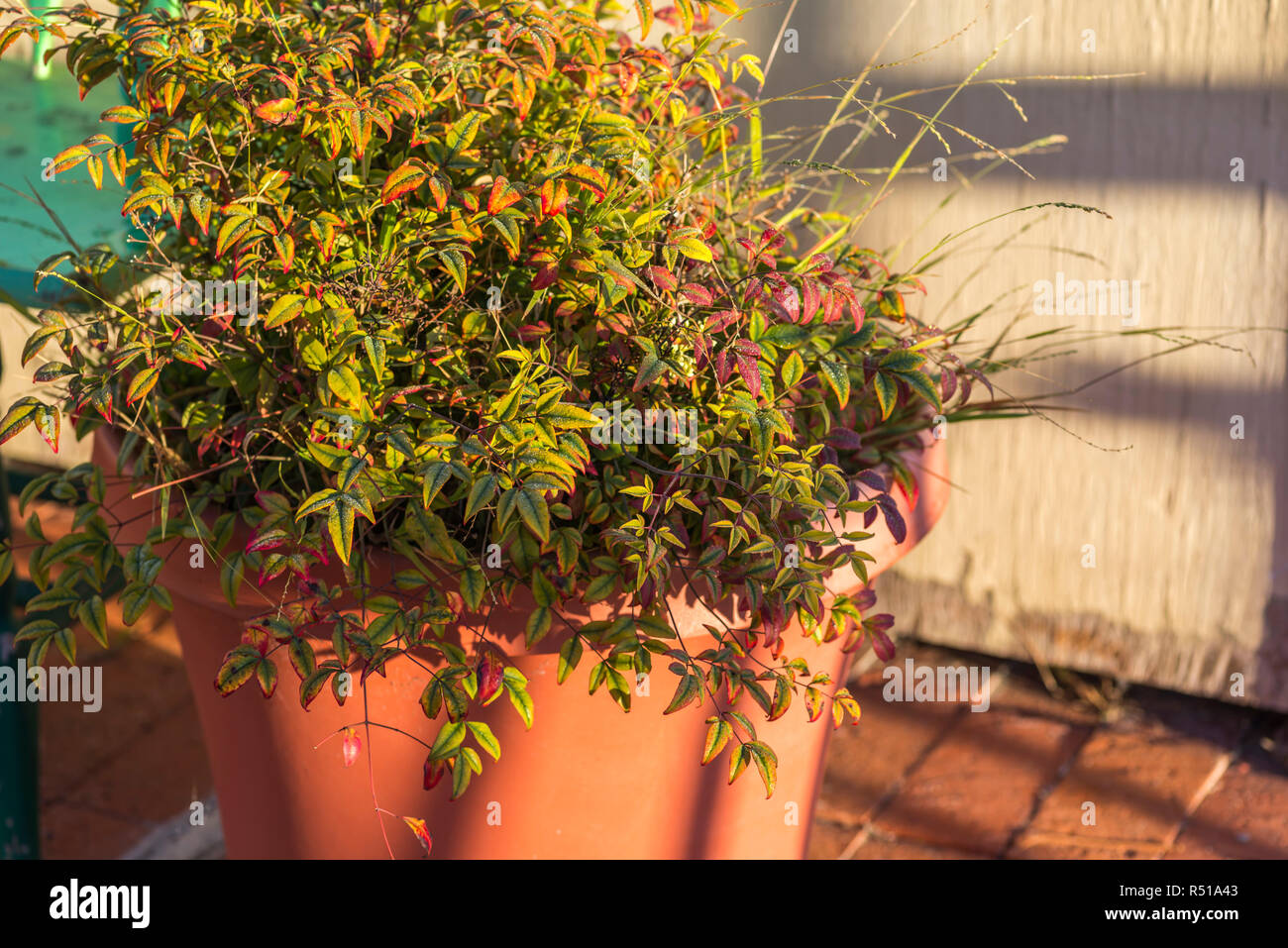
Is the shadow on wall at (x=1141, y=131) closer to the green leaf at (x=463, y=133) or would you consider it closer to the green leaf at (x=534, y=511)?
the green leaf at (x=463, y=133)

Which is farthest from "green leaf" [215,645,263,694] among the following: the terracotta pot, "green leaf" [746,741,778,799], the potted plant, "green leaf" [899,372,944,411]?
"green leaf" [899,372,944,411]

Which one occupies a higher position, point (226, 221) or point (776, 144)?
point (776, 144)

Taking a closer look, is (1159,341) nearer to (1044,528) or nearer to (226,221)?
(1044,528)

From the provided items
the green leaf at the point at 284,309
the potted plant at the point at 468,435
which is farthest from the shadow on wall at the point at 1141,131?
the green leaf at the point at 284,309

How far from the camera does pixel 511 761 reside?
1303 millimetres

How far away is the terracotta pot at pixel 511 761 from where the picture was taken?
4.20 ft

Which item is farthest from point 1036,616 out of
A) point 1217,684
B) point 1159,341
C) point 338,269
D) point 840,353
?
point 338,269

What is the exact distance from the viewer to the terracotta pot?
1279mm

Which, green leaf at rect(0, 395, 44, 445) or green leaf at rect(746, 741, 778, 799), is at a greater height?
green leaf at rect(0, 395, 44, 445)

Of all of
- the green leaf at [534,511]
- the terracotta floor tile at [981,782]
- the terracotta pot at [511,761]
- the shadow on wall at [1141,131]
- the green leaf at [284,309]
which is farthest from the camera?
the terracotta floor tile at [981,782]

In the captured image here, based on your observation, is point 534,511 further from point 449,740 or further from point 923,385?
point 923,385

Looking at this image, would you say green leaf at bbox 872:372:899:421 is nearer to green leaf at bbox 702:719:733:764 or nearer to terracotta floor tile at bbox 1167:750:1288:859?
green leaf at bbox 702:719:733:764

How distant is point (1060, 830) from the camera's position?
206 centimetres

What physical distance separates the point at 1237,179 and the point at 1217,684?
961 mm
